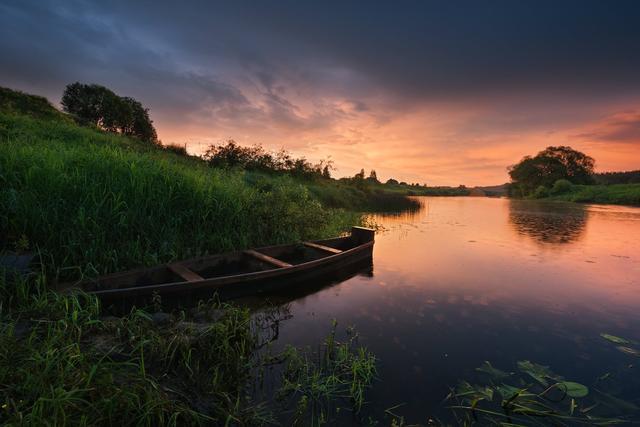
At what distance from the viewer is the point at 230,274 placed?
23.6 feet

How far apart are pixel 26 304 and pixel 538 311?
29.4 ft

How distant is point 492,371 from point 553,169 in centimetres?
8243

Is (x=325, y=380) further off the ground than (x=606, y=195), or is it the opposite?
(x=606, y=195)

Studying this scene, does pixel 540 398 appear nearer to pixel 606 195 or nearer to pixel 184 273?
pixel 184 273

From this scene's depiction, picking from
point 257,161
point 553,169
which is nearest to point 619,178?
point 553,169

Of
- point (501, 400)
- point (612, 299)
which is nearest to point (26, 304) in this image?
point (501, 400)

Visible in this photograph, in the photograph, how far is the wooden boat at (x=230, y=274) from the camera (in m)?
4.82

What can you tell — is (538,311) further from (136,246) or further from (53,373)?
(136,246)

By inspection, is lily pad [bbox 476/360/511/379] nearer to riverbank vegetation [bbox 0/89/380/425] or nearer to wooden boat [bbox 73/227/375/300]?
riverbank vegetation [bbox 0/89/380/425]

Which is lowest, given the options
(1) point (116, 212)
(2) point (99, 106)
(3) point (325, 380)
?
(3) point (325, 380)

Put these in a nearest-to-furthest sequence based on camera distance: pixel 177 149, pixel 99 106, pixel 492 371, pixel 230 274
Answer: pixel 492 371, pixel 230 274, pixel 177 149, pixel 99 106

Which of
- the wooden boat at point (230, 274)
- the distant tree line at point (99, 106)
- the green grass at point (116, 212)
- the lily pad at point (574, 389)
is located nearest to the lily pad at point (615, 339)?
the lily pad at point (574, 389)

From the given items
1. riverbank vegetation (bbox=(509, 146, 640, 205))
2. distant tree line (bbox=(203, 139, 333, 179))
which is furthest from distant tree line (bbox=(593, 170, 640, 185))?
distant tree line (bbox=(203, 139, 333, 179))

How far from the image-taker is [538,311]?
6328 millimetres
